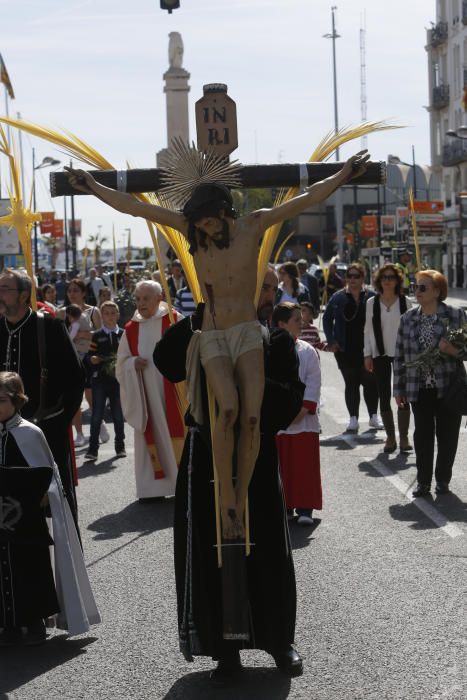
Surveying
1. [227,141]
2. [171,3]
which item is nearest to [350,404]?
[171,3]

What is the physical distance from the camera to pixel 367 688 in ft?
18.7

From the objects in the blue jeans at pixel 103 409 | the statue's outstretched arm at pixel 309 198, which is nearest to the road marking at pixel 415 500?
the blue jeans at pixel 103 409

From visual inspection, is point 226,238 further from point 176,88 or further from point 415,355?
point 176,88

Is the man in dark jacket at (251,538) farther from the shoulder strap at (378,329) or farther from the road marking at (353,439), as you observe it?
the shoulder strap at (378,329)

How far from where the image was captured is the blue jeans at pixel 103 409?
13617 millimetres

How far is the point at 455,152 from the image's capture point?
71.9 m

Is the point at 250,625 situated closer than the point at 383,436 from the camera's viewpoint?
Yes

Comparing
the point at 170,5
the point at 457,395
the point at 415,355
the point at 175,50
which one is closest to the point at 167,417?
the point at 415,355

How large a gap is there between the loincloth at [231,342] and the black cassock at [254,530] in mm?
161

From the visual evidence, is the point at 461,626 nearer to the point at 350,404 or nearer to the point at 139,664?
the point at 139,664

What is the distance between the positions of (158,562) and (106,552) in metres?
0.57

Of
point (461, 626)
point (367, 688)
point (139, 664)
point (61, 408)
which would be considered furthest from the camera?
point (61, 408)

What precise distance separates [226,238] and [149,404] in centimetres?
569

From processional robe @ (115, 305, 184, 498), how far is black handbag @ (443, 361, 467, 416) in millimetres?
2211
